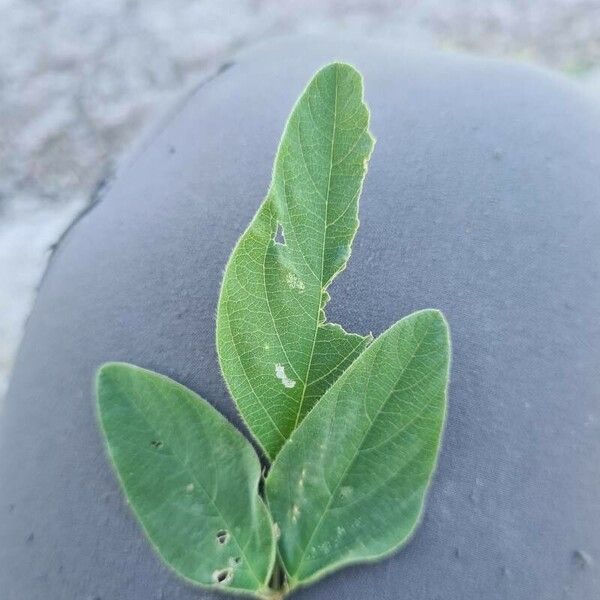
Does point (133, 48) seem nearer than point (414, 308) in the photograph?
No

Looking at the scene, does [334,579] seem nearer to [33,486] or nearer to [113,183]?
[33,486]

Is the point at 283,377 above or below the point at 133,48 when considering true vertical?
above

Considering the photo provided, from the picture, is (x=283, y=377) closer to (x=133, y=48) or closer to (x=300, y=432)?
(x=300, y=432)

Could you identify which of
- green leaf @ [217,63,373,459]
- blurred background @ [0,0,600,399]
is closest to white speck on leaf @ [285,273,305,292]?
green leaf @ [217,63,373,459]

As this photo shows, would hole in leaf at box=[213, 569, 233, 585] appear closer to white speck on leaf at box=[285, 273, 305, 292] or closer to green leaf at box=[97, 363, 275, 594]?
green leaf at box=[97, 363, 275, 594]

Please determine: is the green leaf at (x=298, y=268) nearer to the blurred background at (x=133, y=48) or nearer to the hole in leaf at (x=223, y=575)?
the hole in leaf at (x=223, y=575)

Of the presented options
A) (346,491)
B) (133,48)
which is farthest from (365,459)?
(133,48)

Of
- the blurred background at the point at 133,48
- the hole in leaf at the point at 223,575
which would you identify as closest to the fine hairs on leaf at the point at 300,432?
the hole in leaf at the point at 223,575

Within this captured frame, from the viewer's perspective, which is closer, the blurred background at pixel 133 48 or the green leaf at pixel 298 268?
the green leaf at pixel 298 268
